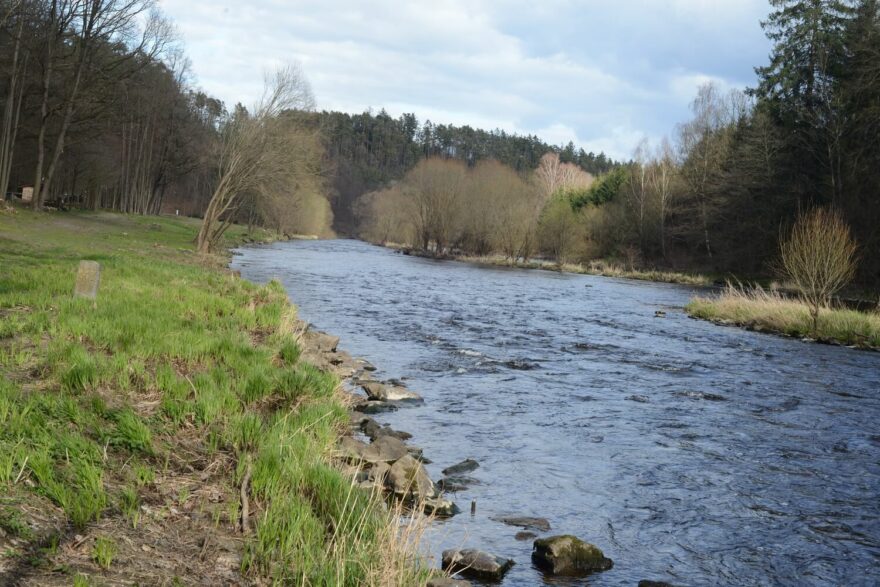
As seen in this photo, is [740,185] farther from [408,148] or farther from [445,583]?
[408,148]

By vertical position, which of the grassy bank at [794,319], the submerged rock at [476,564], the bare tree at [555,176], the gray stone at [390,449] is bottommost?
the submerged rock at [476,564]

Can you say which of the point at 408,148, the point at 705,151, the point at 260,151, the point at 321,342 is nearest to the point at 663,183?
the point at 705,151

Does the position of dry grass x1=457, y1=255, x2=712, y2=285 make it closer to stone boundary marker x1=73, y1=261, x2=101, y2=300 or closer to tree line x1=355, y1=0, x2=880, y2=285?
tree line x1=355, y1=0, x2=880, y2=285

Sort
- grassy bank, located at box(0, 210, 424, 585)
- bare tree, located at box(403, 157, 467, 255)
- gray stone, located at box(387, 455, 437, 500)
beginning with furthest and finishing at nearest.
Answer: bare tree, located at box(403, 157, 467, 255)
gray stone, located at box(387, 455, 437, 500)
grassy bank, located at box(0, 210, 424, 585)

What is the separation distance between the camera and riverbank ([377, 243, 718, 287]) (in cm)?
5200

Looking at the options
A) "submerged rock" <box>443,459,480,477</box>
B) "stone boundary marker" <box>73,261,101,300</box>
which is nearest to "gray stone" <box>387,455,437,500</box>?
"submerged rock" <box>443,459,480,477</box>

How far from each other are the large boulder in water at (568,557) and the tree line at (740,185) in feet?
122

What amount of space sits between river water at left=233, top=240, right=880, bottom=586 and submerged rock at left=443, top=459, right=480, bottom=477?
167 mm

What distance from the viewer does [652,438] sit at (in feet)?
35.0

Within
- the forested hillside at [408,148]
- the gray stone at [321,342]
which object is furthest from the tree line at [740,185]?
the forested hillside at [408,148]

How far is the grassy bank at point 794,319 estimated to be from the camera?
73.8ft

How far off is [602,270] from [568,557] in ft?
181

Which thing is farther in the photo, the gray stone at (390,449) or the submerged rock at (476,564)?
the gray stone at (390,449)

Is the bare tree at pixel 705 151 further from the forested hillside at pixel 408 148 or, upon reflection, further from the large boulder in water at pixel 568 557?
the forested hillside at pixel 408 148
